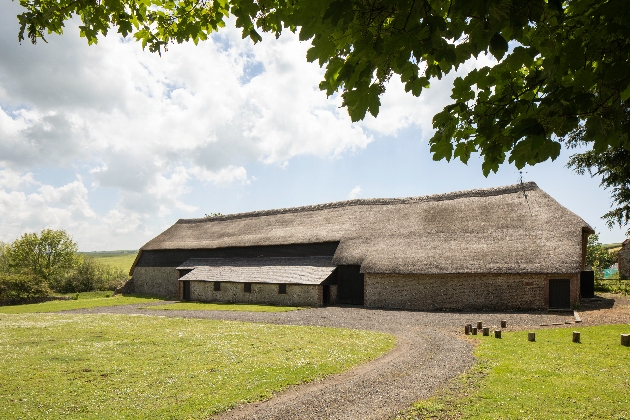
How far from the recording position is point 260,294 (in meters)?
31.1

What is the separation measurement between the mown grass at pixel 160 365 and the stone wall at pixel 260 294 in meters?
9.73

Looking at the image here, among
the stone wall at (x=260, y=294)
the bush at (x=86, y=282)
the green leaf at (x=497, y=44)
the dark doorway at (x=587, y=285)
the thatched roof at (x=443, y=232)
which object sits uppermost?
the green leaf at (x=497, y=44)

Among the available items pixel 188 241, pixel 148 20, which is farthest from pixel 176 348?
pixel 188 241

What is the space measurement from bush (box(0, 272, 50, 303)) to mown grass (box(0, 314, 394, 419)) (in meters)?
20.2

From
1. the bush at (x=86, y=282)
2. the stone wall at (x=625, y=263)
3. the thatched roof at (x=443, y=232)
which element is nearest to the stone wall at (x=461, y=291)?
the thatched roof at (x=443, y=232)

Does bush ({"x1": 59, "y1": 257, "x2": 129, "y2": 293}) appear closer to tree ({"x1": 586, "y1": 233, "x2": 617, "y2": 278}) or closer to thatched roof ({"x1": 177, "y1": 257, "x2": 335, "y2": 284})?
thatched roof ({"x1": 177, "y1": 257, "x2": 335, "y2": 284})

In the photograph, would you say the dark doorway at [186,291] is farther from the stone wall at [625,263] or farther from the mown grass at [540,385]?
the stone wall at [625,263]

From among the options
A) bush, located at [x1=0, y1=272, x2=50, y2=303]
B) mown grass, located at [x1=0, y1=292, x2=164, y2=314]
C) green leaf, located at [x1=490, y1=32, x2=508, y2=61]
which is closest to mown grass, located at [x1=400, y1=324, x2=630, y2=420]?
green leaf, located at [x1=490, y1=32, x2=508, y2=61]

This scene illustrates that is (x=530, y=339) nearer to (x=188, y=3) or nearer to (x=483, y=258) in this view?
(x=483, y=258)

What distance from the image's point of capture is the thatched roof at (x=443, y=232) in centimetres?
2384

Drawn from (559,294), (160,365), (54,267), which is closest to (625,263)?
(559,294)

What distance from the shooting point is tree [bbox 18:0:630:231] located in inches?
141

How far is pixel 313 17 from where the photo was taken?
3.62 m

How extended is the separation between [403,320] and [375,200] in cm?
1632
